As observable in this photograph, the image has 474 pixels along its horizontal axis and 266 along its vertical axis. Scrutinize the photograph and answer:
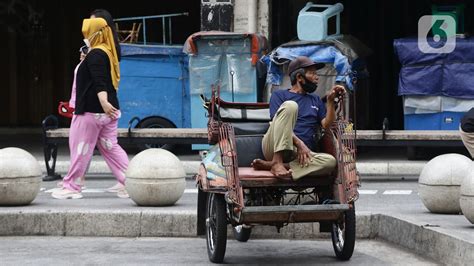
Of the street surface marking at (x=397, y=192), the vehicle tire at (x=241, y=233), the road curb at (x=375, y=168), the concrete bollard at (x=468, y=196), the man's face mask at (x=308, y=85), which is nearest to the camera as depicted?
the concrete bollard at (x=468, y=196)

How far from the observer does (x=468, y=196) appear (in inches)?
352

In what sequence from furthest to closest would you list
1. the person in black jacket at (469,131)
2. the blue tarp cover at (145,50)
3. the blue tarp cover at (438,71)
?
the blue tarp cover at (145,50)
the blue tarp cover at (438,71)
the person in black jacket at (469,131)

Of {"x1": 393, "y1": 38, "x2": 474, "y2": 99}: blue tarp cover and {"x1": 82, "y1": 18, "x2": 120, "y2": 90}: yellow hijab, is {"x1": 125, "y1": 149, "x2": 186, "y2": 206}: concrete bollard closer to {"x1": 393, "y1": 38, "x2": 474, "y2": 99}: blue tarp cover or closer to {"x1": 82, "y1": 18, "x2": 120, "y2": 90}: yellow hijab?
{"x1": 82, "y1": 18, "x2": 120, "y2": 90}: yellow hijab

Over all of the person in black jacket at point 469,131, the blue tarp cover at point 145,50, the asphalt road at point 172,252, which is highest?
the blue tarp cover at point 145,50

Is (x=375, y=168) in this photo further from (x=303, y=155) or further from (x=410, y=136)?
(x=303, y=155)

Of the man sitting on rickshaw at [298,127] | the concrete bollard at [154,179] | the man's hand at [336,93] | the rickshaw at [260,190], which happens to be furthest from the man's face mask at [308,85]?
the concrete bollard at [154,179]

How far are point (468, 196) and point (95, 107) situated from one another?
430 centimetres

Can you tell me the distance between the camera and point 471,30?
854 inches

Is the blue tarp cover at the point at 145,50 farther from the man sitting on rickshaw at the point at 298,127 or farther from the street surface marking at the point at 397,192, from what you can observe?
the man sitting on rickshaw at the point at 298,127

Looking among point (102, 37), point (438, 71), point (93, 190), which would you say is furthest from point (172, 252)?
point (438, 71)

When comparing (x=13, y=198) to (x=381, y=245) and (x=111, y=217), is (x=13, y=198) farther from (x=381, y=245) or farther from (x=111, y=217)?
(x=381, y=245)

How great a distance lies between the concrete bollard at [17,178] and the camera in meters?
10.8

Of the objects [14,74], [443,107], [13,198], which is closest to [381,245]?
[13,198]

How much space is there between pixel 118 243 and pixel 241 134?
1.62 meters
